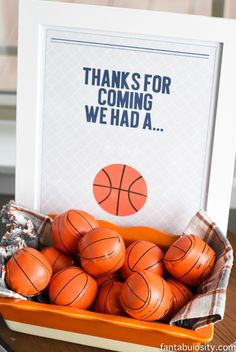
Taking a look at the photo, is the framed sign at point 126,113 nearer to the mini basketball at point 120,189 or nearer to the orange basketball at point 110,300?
the mini basketball at point 120,189

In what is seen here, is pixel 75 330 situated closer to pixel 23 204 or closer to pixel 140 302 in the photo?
pixel 140 302

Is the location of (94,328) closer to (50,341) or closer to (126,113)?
(50,341)

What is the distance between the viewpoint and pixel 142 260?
0.73m

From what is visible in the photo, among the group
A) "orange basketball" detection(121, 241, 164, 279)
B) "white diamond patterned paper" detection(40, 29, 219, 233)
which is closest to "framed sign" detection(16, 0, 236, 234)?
"white diamond patterned paper" detection(40, 29, 219, 233)

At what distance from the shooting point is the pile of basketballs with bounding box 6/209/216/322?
2.19 ft

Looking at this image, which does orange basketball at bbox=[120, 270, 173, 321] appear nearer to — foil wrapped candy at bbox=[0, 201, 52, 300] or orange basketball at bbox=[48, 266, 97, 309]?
orange basketball at bbox=[48, 266, 97, 309]

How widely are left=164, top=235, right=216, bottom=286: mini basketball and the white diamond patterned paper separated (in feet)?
0.34

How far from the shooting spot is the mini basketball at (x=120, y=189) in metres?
0.83

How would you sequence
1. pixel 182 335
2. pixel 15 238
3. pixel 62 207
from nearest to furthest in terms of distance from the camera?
pixel 182 335 → pixel 15 238 → pixel 62 207

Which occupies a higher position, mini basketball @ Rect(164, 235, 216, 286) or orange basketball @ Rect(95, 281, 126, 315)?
mini basketball @ Rect(164, 235, 216, 286)

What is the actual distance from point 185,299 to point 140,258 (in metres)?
0.08

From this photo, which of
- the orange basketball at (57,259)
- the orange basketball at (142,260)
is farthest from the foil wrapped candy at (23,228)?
the orange basketball at (142,260)

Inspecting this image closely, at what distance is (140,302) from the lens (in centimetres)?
65

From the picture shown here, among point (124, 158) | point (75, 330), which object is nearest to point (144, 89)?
point (124, 158)
